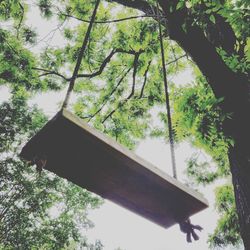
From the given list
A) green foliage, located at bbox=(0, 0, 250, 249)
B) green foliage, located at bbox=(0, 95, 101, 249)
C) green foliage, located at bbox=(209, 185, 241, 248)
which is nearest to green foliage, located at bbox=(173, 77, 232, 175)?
green foliage, located at bbox=(0, 0, 250, 249)

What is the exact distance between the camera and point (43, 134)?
1.66 metres

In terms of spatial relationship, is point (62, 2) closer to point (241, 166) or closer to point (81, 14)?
point (81, 14)

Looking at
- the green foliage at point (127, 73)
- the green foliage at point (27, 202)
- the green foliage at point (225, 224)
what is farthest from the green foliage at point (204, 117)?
the green foliage at point (27, 202)

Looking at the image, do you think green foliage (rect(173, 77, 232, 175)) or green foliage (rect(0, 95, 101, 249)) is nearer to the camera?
green foliage (rect(173, 77, 232, 175))

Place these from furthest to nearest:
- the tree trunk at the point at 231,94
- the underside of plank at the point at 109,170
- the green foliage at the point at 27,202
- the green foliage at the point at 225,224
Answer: the green foliage at the point at 27,202, the green foliage at the point at 225,224, the tree trunk at the point at 231,94, the underside of plank at the point at 109,170

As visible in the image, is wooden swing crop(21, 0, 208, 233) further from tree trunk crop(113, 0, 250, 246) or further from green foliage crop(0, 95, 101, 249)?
green foliage crop(0, 95, 101, 249)

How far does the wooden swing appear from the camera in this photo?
1652mm

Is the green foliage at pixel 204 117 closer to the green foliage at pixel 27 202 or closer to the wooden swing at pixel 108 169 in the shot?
the wooden swing at pixel 108 169

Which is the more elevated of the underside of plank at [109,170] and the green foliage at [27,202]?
the green foliage at [27,202]

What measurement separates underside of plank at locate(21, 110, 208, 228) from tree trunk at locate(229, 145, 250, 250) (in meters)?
0.82

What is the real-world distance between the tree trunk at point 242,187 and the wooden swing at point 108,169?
81cm

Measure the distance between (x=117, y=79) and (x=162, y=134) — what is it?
1957mm

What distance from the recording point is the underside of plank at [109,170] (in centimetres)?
165

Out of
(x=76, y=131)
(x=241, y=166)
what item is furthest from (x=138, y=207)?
(x=241, y=166)
